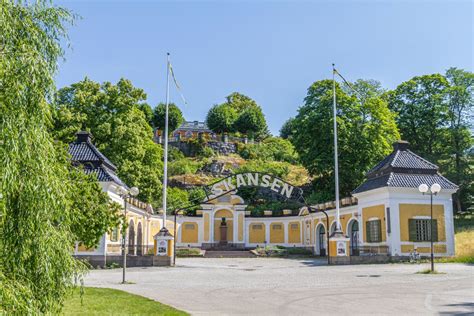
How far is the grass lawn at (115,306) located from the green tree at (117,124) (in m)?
23.4

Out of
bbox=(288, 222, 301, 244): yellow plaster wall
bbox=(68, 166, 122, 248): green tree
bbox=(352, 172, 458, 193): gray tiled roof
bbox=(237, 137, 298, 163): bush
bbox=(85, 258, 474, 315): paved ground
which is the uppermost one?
bbox=(237, 137, 298, 163): bush

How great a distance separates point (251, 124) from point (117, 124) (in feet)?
164

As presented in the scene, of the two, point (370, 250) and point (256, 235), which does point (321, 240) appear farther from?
point (370, 250)

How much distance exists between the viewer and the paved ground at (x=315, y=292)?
10367 millimetres

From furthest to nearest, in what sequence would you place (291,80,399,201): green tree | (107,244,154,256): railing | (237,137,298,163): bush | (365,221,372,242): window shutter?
(237,137,298,163): bush < (291,80,399,201): green tree < (365,221,372,242): window shutter < (107,244,154,256): railing

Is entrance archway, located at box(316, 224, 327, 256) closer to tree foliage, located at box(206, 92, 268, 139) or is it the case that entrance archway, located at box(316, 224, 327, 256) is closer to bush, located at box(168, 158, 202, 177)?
bush, located at box(168, 158, 202, 177)

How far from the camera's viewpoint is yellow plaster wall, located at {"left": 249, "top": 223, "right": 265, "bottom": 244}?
43.4 meters

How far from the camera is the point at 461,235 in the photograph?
30984 millimetres

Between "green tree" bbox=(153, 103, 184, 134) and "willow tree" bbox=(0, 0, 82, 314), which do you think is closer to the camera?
"willow tree" bbox=(0, 0, 82, 314)

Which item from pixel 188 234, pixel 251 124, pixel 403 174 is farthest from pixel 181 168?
pixel 403 174

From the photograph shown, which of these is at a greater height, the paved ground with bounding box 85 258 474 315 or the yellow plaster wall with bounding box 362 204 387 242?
the yellow plaster wall with bounding box 362 204 387 242

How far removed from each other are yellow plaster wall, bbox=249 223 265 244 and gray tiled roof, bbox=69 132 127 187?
18.0 metres

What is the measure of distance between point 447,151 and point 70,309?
3839 cm

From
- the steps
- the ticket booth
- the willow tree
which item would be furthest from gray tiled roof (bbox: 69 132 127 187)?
the willow tree
